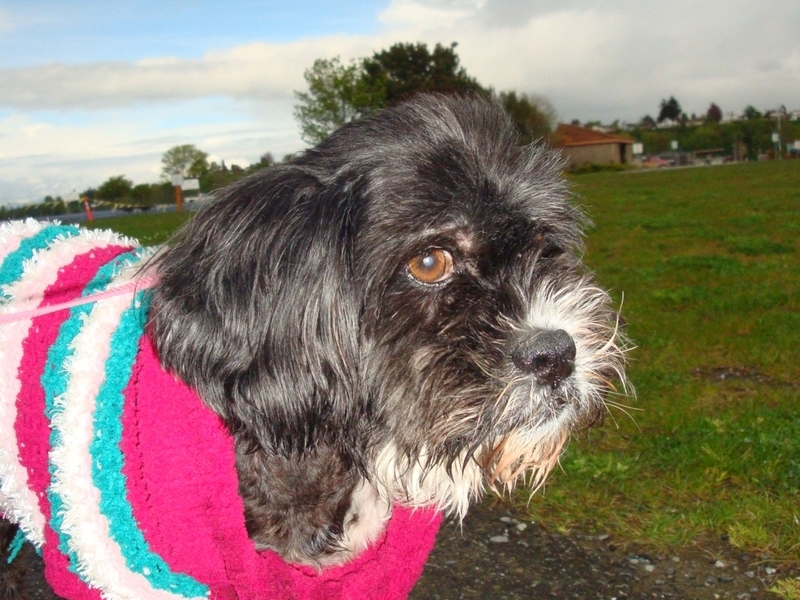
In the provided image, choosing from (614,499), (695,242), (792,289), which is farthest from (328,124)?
(614,499)

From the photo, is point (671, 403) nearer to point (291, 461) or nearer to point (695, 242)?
point (291, 461)

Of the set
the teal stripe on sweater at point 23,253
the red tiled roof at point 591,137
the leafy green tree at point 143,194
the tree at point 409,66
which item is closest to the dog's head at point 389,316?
the teal stripe on sweater at point 23,253

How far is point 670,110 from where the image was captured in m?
139

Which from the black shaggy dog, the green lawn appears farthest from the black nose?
the green lawn

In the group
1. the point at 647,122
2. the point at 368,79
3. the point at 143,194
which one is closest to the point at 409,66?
the point at 368,79

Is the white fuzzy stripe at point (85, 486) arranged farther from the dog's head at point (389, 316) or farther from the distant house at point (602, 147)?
the distant house at point (602, 147)

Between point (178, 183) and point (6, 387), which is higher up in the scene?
point (178, 183)

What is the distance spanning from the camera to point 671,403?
4.80 metres

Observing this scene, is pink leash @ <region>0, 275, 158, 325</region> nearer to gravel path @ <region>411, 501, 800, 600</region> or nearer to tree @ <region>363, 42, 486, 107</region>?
gravel path @ <region>411, 501, 800, 600</region>

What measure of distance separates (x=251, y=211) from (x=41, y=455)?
0.96 meters

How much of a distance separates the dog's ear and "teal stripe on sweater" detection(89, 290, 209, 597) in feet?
0.63

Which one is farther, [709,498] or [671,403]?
[671,403]

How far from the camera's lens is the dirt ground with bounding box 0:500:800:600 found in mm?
2971

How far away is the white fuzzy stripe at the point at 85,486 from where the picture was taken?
6.69 feet
